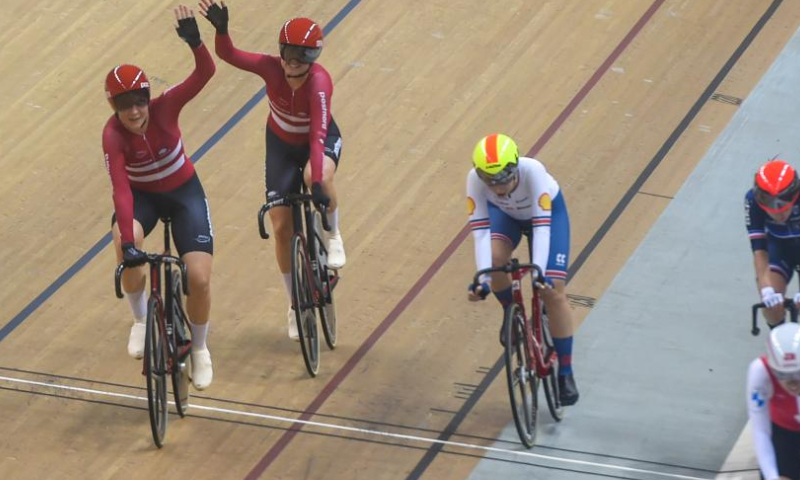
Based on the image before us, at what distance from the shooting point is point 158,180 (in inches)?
280

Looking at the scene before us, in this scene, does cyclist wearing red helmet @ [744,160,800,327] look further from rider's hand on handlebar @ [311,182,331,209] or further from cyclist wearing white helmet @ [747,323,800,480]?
rider's hand on handlebar @ [311,182,331,209]

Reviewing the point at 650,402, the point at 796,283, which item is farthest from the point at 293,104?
the point at 796,283

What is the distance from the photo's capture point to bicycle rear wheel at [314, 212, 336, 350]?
7652 millimetres

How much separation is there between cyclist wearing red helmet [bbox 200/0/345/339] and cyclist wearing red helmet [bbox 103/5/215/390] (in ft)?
1.41

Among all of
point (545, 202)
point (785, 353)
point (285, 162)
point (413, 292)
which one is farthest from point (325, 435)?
point (785, 353)

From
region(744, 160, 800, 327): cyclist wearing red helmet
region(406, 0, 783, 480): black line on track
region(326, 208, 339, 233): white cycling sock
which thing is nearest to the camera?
region(744, 160, 800, 327): cyclist wearing red helmet

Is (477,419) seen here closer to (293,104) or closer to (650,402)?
(650,402)

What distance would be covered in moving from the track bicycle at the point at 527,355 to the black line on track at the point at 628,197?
34cm

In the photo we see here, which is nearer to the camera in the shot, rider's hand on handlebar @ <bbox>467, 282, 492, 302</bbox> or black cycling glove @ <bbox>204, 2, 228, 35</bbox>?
rider's hand on handlebar @ <bbox>467, 282, 492, 302</bbox>

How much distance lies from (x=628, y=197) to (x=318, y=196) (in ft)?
8.03

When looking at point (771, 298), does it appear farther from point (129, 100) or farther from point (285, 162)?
point (129, 100)

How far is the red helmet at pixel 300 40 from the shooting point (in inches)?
287

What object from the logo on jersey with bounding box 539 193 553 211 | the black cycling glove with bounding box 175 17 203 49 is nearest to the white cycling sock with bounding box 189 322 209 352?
the black cycling glove with bounding box 175 17 203 49

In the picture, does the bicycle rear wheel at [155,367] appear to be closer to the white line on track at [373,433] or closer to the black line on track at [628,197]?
the white line on track at [373,433]
